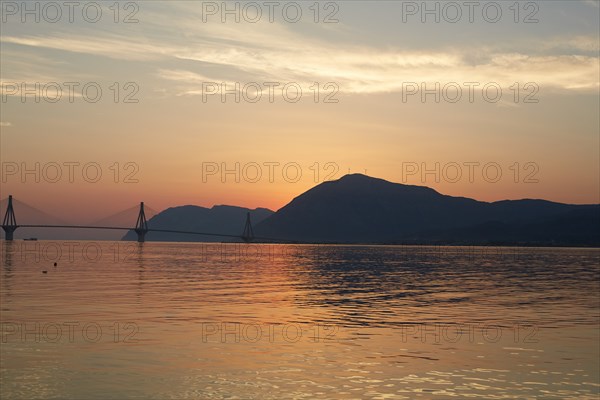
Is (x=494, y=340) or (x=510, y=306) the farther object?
(x=510, y=306)

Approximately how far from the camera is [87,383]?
2022 centimetres

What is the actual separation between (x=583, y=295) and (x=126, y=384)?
4142cm

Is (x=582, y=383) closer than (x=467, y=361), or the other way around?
(x=582, y=383)

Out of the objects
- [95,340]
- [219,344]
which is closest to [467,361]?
[219,344]

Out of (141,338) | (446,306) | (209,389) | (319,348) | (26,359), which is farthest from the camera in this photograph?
(446,306)

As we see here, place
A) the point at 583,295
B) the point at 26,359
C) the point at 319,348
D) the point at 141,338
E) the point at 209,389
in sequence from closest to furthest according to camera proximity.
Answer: the point at 209,389 < the point at 26,359 < the point at 319,348 < the point at 141,338 < the point at 583,295

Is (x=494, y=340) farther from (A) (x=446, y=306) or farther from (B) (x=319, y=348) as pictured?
(A) (x=446, y=306)

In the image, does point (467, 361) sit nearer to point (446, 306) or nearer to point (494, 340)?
point (494, 340)

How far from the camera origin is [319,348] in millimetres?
26391

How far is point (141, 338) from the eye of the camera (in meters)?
28.4

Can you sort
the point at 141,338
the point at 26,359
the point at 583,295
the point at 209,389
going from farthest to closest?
1. the point at 583,295
2. the point at 141,338
3. the point at 26,359
4. the point at 209,389

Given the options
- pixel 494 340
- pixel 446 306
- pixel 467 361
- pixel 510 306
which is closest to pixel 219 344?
pixel 467 361

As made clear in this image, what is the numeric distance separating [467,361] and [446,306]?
1955 cm

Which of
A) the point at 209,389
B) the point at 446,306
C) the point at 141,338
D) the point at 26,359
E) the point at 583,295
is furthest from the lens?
the point at 583,295
